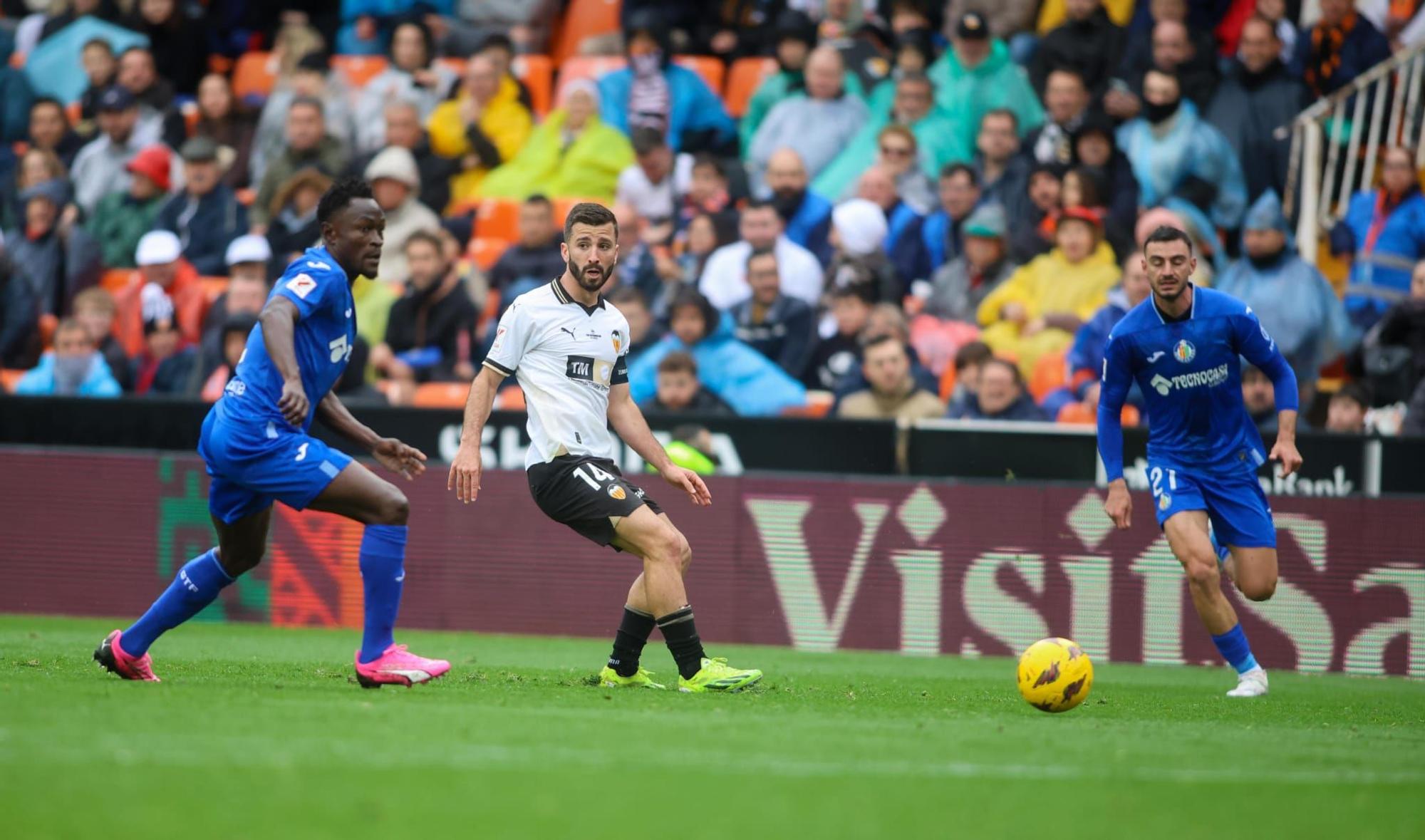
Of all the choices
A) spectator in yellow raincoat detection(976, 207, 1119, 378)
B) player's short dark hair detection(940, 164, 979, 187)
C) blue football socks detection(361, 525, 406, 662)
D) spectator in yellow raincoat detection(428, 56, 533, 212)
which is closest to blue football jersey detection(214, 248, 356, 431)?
blue football socks detection(361, 525, 406, 662)

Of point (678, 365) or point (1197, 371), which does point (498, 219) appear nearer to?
point (678, 365)

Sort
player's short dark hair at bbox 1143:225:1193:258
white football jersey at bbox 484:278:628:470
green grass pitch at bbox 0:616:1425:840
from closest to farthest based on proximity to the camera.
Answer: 1. green grass pitch at bbox 0:616:1425:840
2. white football jersey at bbox 484:278:628:470
3. player's short dark hair at bbox 1143:225:1193:258

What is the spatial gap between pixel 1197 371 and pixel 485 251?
9.16 m

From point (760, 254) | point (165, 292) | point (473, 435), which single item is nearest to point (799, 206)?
point (760, 254)

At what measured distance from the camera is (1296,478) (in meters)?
12.8

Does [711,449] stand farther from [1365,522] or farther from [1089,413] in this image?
[1365,522]

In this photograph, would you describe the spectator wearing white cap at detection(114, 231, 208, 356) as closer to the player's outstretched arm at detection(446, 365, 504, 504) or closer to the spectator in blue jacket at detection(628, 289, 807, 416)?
the spectator in blue jacket at detection(628, 289, 807, 416)

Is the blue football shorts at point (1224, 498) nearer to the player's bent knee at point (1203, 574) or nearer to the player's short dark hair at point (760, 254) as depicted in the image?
the player's bent knee at point (1203, 574)

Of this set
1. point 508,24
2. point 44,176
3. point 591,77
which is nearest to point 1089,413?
point 591,77

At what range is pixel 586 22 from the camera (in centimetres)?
1970

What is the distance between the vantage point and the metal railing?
15609mm

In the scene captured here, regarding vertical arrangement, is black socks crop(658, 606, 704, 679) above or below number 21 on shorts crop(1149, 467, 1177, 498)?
below

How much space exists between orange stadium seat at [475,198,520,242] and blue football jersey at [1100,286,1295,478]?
9.18m

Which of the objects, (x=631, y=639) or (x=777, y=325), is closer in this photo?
(x=631, y=639)
